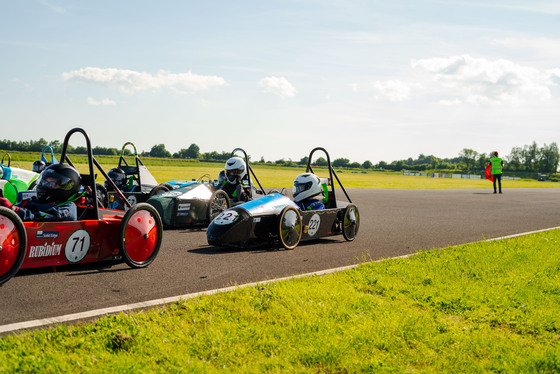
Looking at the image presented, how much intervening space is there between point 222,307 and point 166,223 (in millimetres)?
5884

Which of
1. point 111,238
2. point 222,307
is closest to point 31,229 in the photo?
point 111,238

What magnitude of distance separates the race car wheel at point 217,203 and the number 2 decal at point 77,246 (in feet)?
15.2

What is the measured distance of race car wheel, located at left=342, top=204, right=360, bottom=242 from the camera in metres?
9.16

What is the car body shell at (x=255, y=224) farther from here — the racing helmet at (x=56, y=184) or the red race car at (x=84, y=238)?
the racing helmet at (x=56, y=184)

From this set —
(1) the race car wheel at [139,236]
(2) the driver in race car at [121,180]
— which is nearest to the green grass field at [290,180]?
(2) the driver in race car at [121,180]

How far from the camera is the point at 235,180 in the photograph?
37.9ft

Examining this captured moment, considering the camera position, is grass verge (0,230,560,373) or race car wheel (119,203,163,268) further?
race car wheel (119,203,163,268)

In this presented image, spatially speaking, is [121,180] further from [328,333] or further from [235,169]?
[328,333]

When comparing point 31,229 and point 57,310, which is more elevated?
point 31,229

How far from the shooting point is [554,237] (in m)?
9.99

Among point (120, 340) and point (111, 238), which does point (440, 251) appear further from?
point (120, 340)

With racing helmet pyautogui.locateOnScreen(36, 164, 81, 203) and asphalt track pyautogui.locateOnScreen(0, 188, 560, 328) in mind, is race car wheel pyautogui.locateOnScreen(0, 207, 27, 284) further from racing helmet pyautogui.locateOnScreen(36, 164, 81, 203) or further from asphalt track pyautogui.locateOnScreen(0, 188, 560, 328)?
racing helmet pyautogui.locateOnScreen(36, 164, 81, 203)

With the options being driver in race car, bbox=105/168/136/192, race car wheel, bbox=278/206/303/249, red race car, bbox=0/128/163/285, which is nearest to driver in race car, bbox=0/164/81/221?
red race car, bbox=0/128/163/285

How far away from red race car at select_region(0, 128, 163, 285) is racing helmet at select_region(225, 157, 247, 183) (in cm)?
466
